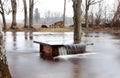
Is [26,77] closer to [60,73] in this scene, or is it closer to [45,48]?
[60,73]

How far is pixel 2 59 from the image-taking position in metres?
4.34

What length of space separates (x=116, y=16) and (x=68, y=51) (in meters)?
21.9

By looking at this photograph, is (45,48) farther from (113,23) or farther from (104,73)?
(113,23)

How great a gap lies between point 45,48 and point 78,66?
2949mm

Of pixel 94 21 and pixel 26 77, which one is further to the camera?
pixel 94 21

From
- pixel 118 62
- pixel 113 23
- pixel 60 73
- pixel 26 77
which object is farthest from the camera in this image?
pixel 113 23

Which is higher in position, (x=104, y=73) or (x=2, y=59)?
(x=2, y=59)

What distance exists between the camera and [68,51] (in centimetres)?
973

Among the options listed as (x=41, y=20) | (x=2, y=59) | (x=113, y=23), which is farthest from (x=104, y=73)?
(x=41, y=20)

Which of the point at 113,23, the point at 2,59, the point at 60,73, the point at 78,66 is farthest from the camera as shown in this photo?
the point at 113,23

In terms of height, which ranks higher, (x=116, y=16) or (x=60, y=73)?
(x=116, y=16)

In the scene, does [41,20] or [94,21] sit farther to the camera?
[41,20]

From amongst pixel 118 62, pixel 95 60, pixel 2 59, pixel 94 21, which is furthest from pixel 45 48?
pixel 94 21

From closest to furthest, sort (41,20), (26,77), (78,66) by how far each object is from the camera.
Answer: (26,77) → (78,66) → (41,20)
